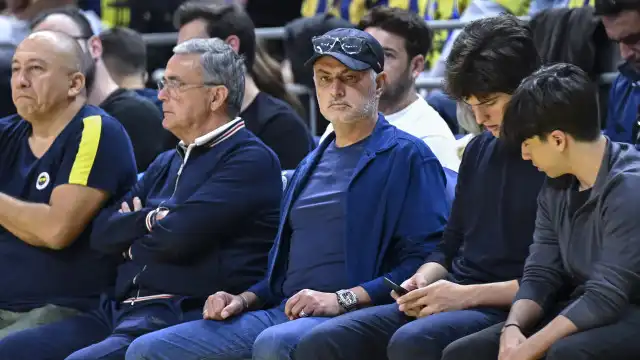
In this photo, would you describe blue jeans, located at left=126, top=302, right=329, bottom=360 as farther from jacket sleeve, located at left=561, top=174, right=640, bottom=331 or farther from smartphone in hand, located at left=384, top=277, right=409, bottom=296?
jacket sleeve, located at left=561, top=174, right=640, bottom=331

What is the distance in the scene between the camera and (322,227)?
3736 millimetres

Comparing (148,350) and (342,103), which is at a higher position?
(342,103)

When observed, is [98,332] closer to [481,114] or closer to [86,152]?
[86,152]

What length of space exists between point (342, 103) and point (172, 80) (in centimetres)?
71

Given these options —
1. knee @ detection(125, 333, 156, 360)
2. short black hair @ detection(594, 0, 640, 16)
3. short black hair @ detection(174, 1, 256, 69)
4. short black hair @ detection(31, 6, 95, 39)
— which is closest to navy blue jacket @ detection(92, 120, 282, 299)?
knee @ detection(125, 333, 156, 360)

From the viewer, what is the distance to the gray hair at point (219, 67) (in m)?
4.14

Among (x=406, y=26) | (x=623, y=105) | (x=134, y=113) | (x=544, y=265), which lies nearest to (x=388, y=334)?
(x=544, y=265)

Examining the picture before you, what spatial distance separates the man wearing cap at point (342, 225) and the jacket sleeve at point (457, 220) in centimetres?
10

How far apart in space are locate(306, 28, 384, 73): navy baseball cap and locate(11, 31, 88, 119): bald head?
3.64ft

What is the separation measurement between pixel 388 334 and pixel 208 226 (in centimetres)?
81

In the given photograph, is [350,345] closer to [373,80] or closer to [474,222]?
[474,222]

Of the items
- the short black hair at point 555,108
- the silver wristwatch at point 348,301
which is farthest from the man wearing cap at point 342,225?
the short black hair at point 555,108

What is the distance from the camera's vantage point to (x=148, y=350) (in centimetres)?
364

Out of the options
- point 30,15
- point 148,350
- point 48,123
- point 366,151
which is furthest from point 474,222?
point 30,15
